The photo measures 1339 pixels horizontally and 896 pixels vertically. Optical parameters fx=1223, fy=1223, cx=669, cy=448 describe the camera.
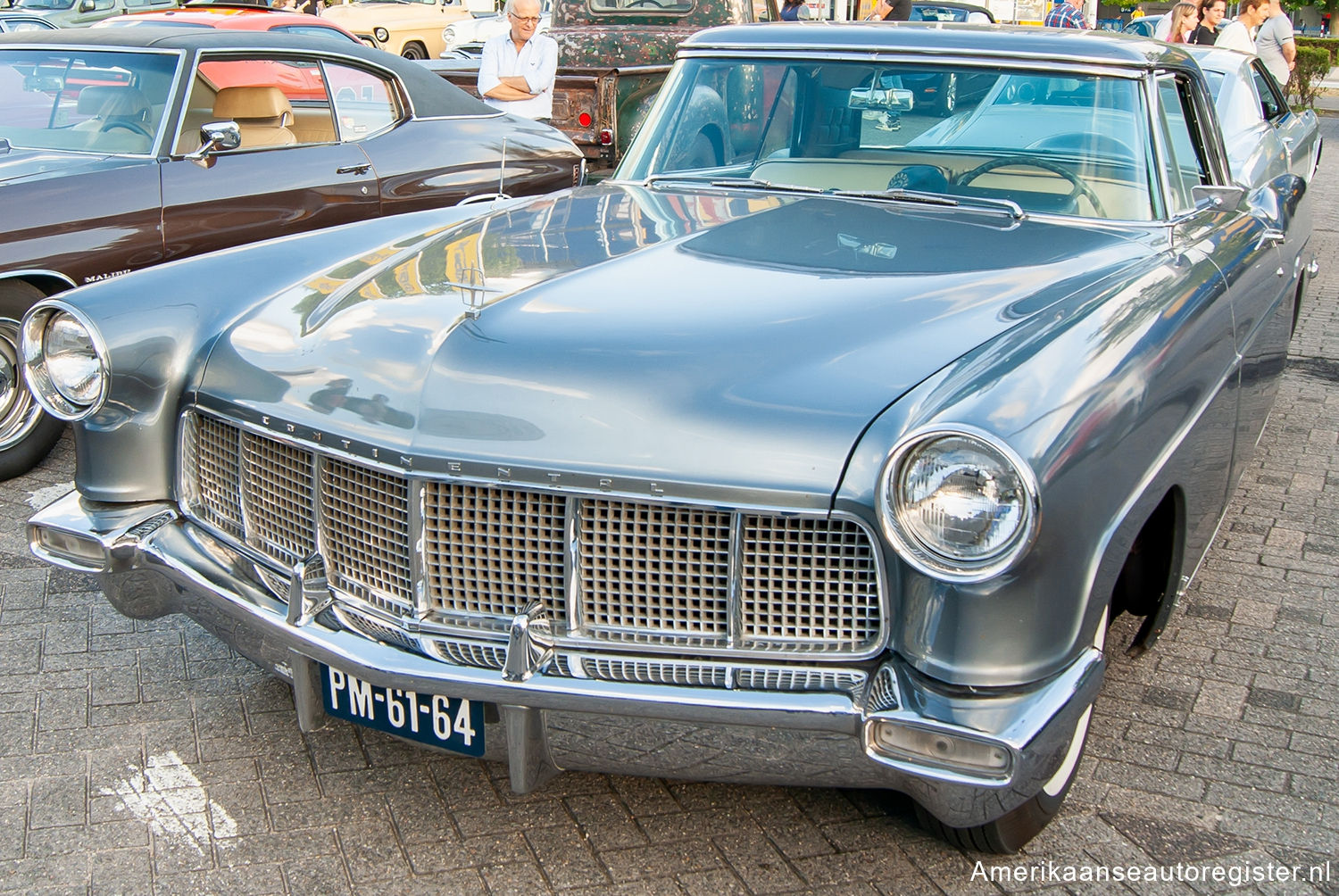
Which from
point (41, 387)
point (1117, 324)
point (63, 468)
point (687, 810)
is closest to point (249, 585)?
point (41, 387)

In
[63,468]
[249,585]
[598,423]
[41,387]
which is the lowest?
[63,468]

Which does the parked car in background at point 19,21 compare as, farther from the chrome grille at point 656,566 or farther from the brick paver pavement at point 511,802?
the chrome grille at point 656,566

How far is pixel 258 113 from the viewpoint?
556 centimetres

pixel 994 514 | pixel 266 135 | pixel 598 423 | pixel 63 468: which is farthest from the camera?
pixel 266 135

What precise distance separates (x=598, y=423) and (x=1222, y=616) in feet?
7.69

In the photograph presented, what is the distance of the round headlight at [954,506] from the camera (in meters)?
2.00

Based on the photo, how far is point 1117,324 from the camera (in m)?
2.49

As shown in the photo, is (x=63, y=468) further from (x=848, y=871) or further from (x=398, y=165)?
(x=848, y=871)

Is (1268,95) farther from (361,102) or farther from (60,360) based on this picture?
(60,360)

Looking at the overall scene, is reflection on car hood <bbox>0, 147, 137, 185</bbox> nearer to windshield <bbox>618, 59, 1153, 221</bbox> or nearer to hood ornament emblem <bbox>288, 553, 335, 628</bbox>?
windshield <bbox>618, 59, 1153, 221</bbox>

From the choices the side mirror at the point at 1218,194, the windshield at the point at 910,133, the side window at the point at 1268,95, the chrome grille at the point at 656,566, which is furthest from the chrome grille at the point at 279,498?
the side window at the point at 1268,95

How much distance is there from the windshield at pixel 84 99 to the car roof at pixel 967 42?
2.63 m

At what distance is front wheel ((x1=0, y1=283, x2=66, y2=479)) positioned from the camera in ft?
14.8

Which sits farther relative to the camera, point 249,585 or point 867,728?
point 249,585
